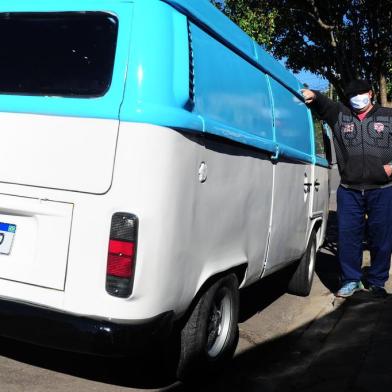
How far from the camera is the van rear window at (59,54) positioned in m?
2.65

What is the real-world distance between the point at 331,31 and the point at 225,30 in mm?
6881

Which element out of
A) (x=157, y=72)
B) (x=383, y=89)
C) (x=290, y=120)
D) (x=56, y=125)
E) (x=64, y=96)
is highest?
(x=383, y=89)

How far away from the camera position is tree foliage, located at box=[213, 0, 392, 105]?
870 cm

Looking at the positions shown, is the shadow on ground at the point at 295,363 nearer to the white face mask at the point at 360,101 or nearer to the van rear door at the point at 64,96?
the van rear door at the point at 64,96

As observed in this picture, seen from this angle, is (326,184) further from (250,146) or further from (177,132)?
(177,132)

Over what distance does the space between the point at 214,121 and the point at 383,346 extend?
7.54 ft

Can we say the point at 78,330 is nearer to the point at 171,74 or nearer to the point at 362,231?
the point at 171,74

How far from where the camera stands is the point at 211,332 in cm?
349

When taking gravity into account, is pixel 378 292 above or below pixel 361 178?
below

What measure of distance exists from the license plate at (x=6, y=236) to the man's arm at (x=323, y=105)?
11.3 ft

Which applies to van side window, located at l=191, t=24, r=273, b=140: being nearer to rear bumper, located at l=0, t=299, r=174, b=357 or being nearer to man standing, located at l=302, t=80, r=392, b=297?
rear bumper, located at l=0, t=299, r=174, b=357

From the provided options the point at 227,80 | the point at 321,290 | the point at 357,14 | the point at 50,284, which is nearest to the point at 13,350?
the point at 50,284

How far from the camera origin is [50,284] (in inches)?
103

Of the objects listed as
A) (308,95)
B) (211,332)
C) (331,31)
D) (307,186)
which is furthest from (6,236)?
(331,31)
